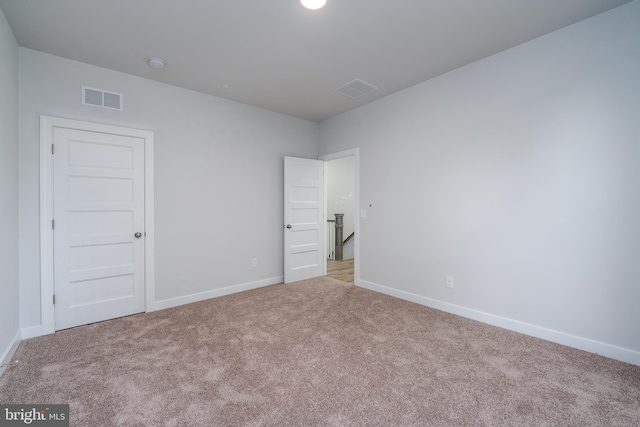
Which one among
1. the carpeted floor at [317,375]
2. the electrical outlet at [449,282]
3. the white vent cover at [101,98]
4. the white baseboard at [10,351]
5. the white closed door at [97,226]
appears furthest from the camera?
the electrical outlet at [449,282]

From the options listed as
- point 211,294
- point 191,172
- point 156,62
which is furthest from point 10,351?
point 156,62

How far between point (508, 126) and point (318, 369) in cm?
288

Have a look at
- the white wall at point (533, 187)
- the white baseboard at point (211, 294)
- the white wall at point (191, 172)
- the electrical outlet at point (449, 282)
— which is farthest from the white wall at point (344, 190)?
the electrical outlet at point (449, 282)

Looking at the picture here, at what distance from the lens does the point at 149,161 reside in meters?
3.29

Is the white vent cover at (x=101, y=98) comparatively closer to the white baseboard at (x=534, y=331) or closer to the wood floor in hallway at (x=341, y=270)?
the wood floor in hallway at (x=341, y=270)

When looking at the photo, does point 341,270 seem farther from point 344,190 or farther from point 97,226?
point 97,226

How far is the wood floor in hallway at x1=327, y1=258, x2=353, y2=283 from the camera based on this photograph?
4883 millimetres

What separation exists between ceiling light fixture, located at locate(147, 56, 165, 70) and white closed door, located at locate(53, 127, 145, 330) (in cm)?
84

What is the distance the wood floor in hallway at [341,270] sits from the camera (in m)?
4.88

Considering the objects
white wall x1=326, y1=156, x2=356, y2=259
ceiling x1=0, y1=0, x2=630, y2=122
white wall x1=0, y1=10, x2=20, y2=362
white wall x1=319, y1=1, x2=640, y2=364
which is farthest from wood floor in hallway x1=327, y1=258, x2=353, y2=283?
white wall x1=0, y1=10, x2=20, y2=362

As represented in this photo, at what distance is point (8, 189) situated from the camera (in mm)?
2275

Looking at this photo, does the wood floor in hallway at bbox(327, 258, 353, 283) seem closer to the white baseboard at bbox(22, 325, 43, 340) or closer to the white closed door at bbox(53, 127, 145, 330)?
the white closed door at bbox(53, 127, 145, 330)

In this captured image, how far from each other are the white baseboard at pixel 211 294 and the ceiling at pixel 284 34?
2.71m

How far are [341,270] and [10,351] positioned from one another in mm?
4367
